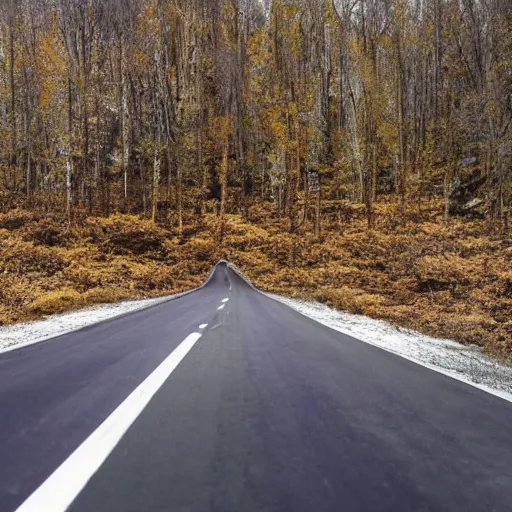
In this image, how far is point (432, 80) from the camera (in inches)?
1141

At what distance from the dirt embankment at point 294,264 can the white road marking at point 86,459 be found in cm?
614

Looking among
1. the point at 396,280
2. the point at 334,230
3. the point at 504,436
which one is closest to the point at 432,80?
the point at 334,230

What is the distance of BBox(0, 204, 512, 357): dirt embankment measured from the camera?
1023 cm

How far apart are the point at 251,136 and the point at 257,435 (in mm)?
30447

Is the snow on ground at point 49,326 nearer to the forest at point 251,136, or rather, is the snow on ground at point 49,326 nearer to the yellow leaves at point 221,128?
the forest at point 251,136

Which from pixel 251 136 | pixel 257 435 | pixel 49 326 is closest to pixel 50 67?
pixel 251 136

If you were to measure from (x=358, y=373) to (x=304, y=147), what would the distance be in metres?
25.4

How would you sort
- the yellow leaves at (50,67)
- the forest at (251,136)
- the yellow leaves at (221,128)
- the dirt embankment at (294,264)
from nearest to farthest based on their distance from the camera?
the dirt embankment at (294,264) < the forest at (251,136) < the yellow leaves at (50,67) < the yellow leaves at (221,128)

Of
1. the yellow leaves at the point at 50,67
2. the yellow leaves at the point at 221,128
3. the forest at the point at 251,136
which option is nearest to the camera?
the forest at the point at 251,136

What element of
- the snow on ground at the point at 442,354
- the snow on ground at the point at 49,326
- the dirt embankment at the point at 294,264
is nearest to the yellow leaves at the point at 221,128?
the dirt embankment at the point at 294,264

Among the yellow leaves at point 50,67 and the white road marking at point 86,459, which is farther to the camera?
the yellow leaves at point 50,67

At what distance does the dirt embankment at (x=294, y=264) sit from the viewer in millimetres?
10234

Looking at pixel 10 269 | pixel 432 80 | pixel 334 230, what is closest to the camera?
pixel 10 269

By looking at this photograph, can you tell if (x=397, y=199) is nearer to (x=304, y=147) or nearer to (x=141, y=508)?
(x=304, y=147)
